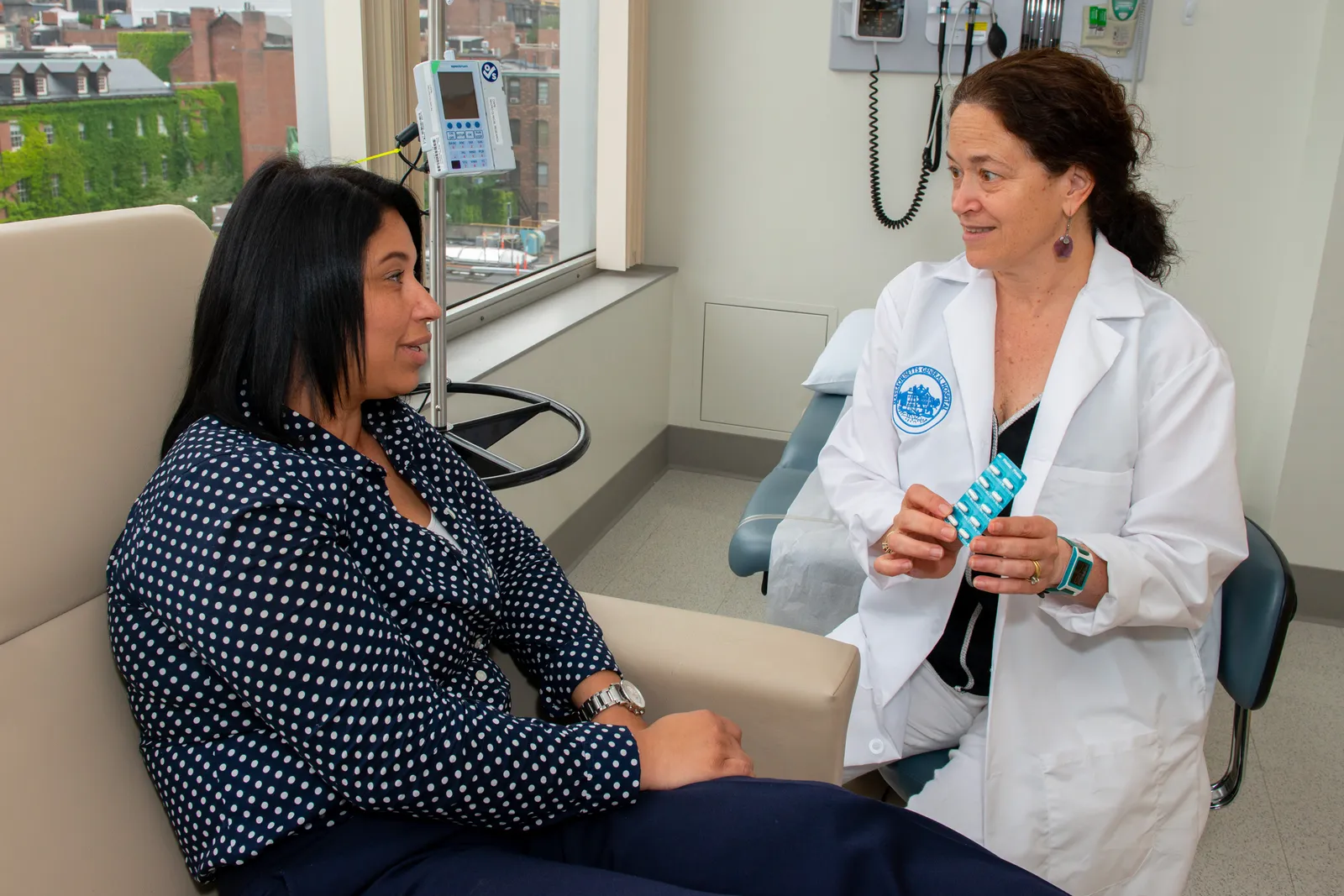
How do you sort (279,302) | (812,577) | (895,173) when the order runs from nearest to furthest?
(279,302), (812,577), (895,173)

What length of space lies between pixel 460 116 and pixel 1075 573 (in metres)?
1.03

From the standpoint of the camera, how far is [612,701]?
1300mm

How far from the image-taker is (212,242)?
1244 mm

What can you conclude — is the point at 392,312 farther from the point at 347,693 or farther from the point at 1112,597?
the point at 1112,597

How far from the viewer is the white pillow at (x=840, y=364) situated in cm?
251

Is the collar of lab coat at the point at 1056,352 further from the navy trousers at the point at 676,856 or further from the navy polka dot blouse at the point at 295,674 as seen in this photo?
the navy polka dot blouse at the point at 295,674

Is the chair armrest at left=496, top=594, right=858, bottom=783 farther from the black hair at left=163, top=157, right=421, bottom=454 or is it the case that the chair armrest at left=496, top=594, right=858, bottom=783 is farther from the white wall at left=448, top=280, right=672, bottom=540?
the white wall at left=448, top=280, right=672, bottom=540

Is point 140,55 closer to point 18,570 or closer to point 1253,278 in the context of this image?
point 18,570

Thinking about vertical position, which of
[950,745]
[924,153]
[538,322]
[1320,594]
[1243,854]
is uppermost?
[924,153]

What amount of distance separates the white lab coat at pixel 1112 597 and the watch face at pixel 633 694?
16.2 inches

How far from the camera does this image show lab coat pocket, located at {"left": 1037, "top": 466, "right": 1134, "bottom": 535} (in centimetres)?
144

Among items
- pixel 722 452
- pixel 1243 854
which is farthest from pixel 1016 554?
pixel 722 452

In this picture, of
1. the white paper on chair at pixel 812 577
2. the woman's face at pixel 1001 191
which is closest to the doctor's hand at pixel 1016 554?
the woman's face at pixel 1001 191

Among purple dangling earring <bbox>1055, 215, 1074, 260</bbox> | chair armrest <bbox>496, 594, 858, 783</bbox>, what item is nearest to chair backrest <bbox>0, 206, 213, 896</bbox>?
chair armrest <bbox>496, 594, 858, 783</bbox>
